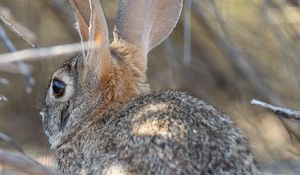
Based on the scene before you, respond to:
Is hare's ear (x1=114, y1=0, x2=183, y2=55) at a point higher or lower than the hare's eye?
higher

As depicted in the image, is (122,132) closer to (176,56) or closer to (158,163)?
(158,163)

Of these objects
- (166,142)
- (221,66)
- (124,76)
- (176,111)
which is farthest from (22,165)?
(221,66)

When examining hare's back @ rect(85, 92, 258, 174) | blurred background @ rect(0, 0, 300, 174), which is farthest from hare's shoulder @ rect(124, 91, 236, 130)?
blurred background @ rect(0, 0, 300, 174)

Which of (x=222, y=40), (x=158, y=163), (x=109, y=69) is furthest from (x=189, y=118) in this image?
(x=222, y=40)

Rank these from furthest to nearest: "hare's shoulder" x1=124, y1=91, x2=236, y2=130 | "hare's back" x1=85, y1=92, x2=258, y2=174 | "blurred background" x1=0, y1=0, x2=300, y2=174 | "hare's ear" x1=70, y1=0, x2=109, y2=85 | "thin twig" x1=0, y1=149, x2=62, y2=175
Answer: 1. "blurred background" x1=0, y1=0, x2=300, y2=174
2. "hare's ear" x1=70, y1=0, x2=109, y2=85
3. "hare's shoulder" x1=124, y1=91, x2=236, y2=130
4. "hare's back" x1=85, y1=92, x2=258, y2=174
5. "thin twig" x1=0, y1=149, x2=62, y2=175

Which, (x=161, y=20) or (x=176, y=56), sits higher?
(x=161, y=20)

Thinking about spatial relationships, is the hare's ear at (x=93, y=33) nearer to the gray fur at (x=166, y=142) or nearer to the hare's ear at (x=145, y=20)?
the gray fur at (x=166, y=142)

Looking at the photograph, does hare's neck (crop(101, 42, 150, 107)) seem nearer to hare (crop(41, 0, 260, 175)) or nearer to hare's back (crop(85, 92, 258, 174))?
hare (crop(41, 0, 260, 175))
